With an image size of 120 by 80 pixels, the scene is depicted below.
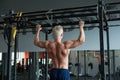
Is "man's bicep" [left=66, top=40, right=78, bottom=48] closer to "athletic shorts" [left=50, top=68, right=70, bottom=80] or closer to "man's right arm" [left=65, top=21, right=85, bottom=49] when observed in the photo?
"man's right arm" [left=65, top=21, right=85, bottom=49]

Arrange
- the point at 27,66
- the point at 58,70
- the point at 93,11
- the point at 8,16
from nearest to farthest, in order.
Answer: the point at 58,70 < the point at 93,11 < the point at 8,16 < the point at 27,66

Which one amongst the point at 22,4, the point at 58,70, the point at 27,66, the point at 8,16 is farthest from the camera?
the point at 27,66

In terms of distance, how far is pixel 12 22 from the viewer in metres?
3.94

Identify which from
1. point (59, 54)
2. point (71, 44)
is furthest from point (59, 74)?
point (71, 44)

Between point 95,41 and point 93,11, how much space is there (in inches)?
165

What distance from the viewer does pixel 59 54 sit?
123 inches

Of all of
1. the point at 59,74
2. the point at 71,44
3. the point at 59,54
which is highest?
the point at 71,44

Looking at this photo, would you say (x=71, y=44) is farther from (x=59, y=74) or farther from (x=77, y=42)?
(x=59, y=74)

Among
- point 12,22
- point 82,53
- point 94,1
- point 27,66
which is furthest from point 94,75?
point 12,22

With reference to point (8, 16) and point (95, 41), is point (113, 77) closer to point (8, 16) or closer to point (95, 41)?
point (95, 41)

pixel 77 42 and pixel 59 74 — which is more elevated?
pixel 77 42

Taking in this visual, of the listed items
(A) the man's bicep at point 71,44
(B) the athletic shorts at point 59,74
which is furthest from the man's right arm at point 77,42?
(B) the athletic shorts at point 59,74

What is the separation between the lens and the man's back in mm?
3090

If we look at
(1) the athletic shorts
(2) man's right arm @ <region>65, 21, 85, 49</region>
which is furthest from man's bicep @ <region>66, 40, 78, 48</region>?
(1) the athletic shorts
